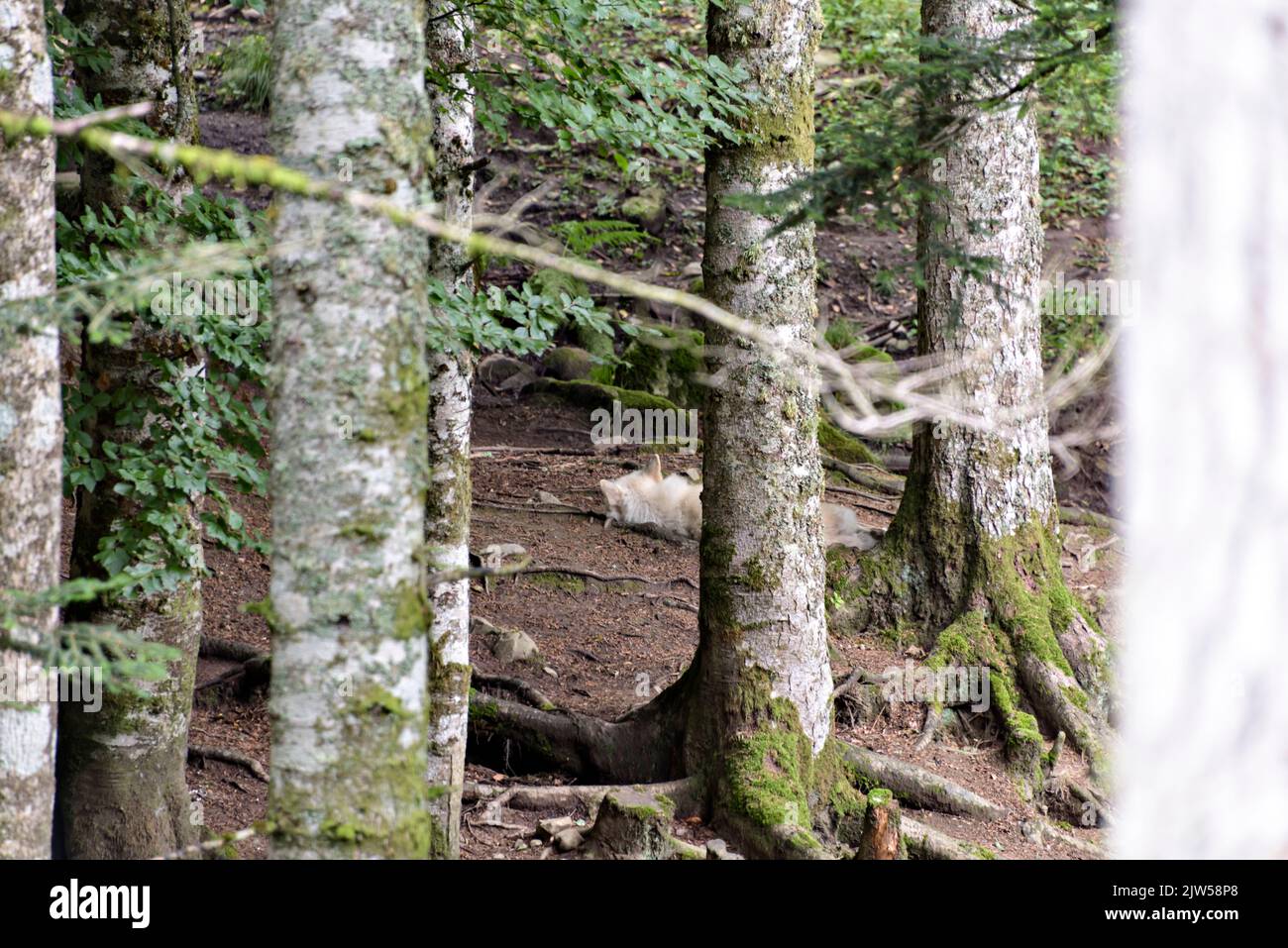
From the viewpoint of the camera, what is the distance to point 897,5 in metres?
17.6

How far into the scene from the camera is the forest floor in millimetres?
6000

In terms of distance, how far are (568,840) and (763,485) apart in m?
1.94

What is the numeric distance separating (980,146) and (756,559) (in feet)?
11.0

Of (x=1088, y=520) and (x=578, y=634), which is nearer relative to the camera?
(x=578, y=634)

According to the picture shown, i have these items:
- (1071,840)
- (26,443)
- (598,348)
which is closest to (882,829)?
(1071,840)

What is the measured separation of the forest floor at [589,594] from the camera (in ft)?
19.7

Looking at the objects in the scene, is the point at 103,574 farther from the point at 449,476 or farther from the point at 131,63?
the point at 131,63

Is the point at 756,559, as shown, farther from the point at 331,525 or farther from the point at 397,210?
the point at 397,210

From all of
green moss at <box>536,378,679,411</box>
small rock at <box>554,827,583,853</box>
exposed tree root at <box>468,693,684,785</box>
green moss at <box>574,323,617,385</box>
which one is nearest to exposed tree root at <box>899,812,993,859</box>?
exposed tree root at <box>468,693,684,785</box>

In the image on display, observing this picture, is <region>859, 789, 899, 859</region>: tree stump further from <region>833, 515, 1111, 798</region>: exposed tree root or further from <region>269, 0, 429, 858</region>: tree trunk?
<region>269, 0, 429, 858</region>: tree trunk

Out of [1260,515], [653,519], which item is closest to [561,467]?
[653,519]

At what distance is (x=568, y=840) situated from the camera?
523cm

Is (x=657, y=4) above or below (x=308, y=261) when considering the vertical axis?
above
